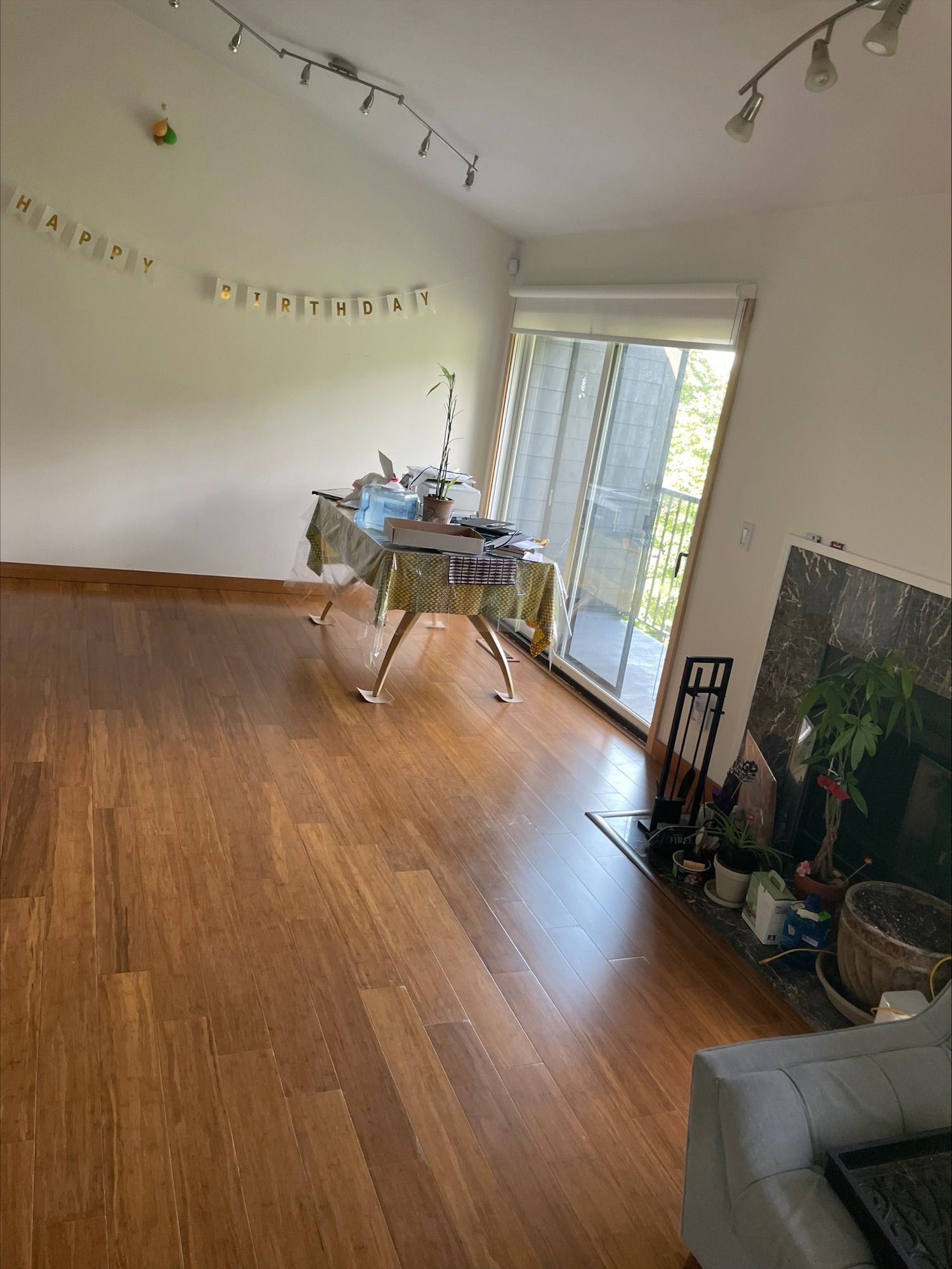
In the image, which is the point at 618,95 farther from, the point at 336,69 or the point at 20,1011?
the point at 20,1011

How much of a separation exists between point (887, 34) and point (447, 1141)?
7.50ft

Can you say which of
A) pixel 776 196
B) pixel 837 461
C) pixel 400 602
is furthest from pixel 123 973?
pixel 776 196

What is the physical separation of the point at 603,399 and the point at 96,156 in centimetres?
275

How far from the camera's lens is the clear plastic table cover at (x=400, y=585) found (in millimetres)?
4066

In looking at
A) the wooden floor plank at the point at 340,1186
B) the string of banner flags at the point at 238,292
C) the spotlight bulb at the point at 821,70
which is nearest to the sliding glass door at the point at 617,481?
the string of banner flags at the point at 238,292

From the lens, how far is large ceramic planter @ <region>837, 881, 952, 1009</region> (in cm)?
245

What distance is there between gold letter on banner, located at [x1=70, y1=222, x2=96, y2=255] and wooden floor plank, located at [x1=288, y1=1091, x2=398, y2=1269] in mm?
4338

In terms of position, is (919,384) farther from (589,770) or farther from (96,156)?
(96,156)

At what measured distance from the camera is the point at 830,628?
3.10 meters

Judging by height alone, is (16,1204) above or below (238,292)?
below

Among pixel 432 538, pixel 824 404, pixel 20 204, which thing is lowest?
pixel 432 538

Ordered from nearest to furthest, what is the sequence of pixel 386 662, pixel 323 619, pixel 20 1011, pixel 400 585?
pixel 20 1011
pixel 400 585
pixel 386 662
pixel 323 619

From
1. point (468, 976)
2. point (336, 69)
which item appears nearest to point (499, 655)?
point (468, 976)

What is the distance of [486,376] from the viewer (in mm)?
6012
